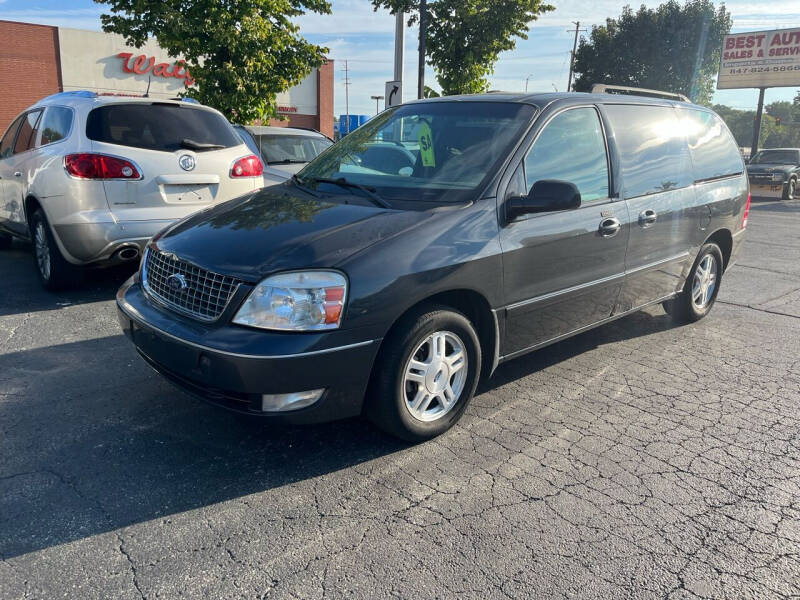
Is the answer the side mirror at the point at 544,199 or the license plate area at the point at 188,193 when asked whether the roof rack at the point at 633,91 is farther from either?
the license plate area at the point at 188,193

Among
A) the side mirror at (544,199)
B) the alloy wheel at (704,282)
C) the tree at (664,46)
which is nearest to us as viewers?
the side mirror at (544,199)

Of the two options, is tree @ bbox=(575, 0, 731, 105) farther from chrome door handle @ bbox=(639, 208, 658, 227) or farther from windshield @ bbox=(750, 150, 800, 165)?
chrome door handle @ bbox=(639, 208, 658, 227)

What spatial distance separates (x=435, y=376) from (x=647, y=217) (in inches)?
84.4

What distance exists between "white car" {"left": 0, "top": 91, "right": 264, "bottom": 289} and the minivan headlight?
3.16 meters

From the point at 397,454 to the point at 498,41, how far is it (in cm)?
1439

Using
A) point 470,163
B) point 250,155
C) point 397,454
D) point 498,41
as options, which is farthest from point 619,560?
point 498,41

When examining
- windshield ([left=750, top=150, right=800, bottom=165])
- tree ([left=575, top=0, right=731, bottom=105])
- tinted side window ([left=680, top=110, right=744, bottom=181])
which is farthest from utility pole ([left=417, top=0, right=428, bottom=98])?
tree ([left=575, top=0, right=731, bottom=105])

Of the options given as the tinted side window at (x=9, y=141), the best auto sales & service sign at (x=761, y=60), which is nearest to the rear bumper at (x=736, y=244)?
the tinted side window at (x=9, y=141)

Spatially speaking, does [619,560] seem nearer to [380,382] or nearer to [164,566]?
[380,382]

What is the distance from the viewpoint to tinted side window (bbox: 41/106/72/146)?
5707 millimetres

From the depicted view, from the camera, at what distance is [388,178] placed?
151 inches

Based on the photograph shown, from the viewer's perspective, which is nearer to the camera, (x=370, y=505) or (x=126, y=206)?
(x=370, y=505)

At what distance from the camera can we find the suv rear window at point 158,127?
219 inches

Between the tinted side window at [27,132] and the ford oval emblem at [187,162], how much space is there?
167cm
